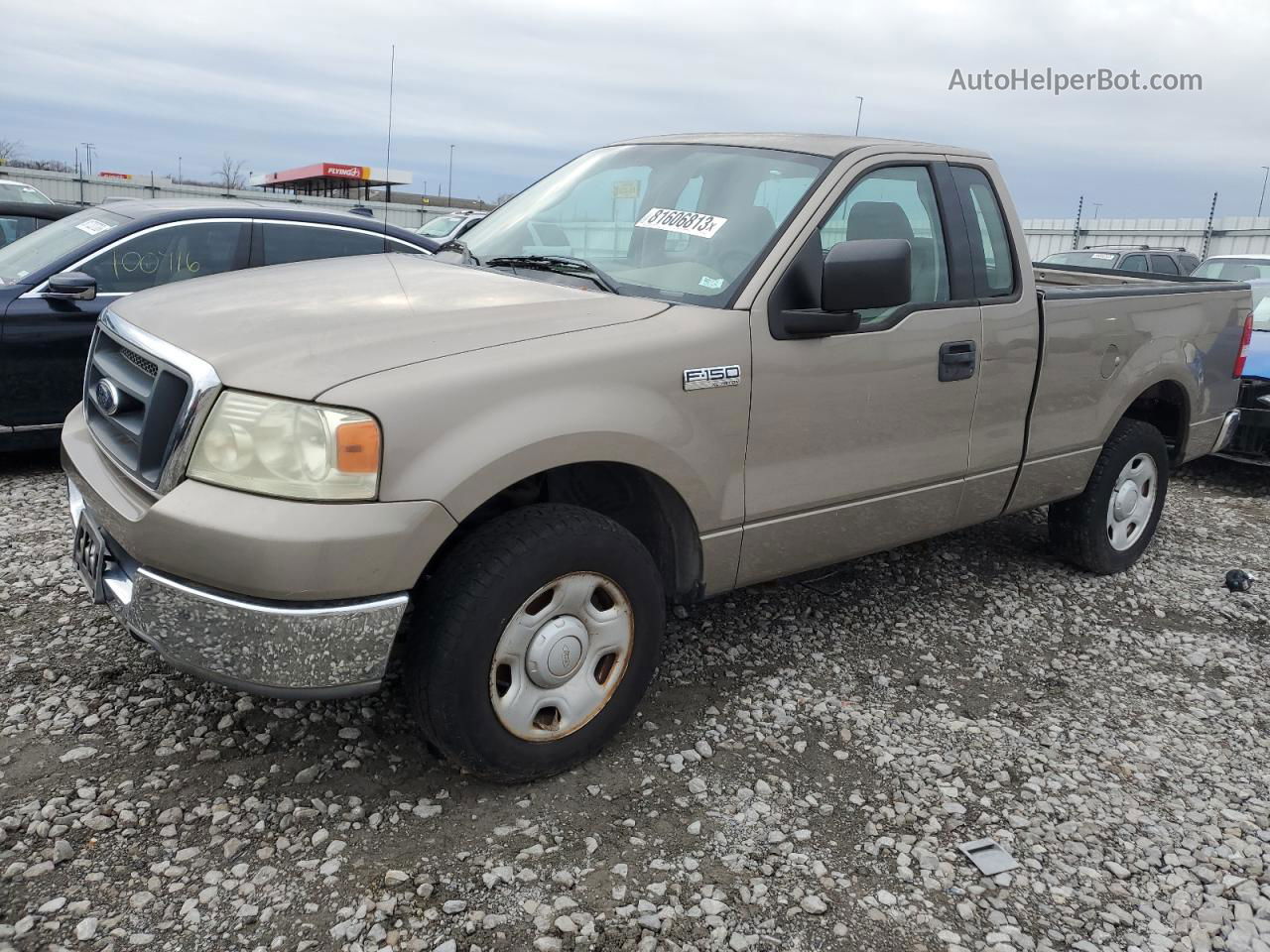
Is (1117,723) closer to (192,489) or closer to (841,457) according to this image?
(841,457)

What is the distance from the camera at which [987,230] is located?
13.3 ft

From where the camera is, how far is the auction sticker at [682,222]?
11.1 feet

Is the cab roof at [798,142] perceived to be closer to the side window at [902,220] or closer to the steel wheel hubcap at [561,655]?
the side window at [902,220]

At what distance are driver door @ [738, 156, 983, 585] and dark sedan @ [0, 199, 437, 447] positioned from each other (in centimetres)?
388

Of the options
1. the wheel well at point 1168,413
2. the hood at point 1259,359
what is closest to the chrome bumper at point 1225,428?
the wheel well at point 1168,413

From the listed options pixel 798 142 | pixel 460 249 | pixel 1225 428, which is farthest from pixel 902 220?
pixel 1225 428

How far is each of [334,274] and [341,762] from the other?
1595mm

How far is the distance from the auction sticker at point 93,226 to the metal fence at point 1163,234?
74.9 ft

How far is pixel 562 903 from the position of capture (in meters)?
2.50

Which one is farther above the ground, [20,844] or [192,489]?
Answer: [192,489]

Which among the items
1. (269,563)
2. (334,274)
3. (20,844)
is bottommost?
(20,844)

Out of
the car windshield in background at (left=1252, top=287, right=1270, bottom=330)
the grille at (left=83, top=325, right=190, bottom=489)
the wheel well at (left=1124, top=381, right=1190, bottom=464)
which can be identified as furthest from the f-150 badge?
the car windshield in background at (left=1252, top=287, right=1270, bottom=330)

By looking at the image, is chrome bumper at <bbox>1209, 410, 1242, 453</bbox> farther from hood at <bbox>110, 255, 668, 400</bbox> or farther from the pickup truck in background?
the pickup truck in background

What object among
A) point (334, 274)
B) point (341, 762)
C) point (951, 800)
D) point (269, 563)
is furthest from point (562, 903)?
point (334, 274)
